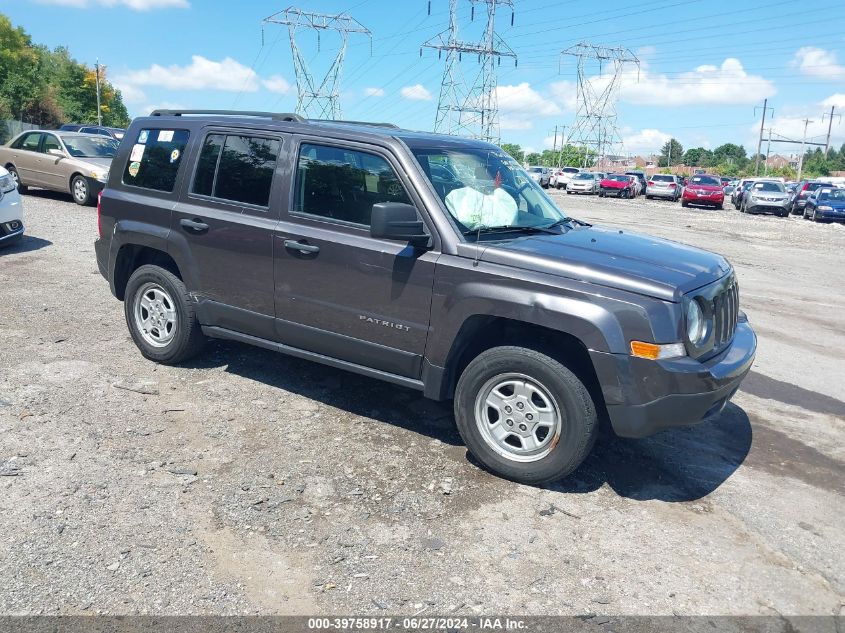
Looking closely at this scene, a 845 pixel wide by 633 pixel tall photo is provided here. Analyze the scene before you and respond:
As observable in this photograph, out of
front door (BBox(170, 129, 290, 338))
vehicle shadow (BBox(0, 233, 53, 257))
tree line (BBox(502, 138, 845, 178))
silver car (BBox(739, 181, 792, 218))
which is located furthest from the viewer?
tree line (BBox(502, 138, 845, 178))

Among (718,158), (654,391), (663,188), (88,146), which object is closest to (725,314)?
(654,391)

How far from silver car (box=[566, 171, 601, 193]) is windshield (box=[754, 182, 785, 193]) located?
37.0ft

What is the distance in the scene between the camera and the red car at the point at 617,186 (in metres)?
40.6

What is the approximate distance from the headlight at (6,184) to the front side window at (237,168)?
6.08 meters

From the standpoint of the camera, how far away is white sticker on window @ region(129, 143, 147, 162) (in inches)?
226

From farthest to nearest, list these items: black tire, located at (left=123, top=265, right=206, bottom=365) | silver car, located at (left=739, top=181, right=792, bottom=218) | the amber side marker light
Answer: silver car, located at (left=739, top=181, right=792, bottom=218) < black tire, located at (left=123, top=265, right=206, bottom=365) < the amber side marker light

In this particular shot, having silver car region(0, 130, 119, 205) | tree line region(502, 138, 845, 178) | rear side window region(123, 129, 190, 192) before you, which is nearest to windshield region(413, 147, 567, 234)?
rear side window region(123, 129, 190, 192)

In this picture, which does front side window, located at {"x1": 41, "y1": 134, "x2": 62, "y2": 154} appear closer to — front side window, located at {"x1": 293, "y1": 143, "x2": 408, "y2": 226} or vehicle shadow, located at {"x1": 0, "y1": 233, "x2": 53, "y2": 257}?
vehicle shadow, located at {"x1": 0, "y1": 233, "x2": 53, "y2": 257}

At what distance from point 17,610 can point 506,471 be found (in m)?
2.53

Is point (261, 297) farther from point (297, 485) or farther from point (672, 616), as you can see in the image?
point (672, 616)

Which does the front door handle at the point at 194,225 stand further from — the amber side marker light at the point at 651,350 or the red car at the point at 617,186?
the red car at the point at 617,186

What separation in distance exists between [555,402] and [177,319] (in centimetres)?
317

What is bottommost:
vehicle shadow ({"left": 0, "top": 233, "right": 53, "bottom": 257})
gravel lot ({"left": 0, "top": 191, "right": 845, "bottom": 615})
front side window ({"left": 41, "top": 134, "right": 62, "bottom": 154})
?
gravel lot ({"left": 0, "top": 191, "right": 845, "bottom": 615})

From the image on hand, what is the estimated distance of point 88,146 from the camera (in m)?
16.0
